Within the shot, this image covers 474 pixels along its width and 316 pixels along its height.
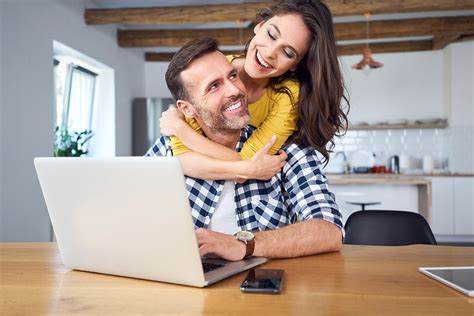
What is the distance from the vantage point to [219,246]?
52.1 inches

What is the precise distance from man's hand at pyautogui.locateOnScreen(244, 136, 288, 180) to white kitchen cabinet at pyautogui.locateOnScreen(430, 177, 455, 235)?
5910mm

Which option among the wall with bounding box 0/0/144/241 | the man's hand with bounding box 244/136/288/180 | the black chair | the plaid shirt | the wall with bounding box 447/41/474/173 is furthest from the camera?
the wall with bounding box 447/41/474/173

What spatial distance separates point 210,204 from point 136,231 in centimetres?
69

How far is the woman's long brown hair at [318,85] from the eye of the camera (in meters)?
1.83

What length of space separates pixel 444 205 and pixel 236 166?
6.11m

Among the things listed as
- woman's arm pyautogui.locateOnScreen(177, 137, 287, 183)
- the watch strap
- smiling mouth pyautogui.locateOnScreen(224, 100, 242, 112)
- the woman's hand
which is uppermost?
smiling mouth pyautogui.locateOnScreen(224, 100, 242, 112)

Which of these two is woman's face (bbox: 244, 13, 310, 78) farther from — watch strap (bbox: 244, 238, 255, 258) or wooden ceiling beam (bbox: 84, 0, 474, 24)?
wooden ceiling beam (bbox: 84, 0, 474, 24)

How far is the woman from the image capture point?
1824 mm

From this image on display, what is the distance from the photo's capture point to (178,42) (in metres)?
7.73

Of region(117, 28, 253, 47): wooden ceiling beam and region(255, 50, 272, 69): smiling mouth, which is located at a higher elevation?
region(117, 28, 253, 47): wooden ceiling beam

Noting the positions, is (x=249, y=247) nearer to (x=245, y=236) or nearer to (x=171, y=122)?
(x=245, y=236)

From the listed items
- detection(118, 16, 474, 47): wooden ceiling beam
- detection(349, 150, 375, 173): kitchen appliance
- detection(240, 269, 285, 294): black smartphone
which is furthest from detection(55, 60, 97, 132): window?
detection(240, 269, 285, 294): black smartphone

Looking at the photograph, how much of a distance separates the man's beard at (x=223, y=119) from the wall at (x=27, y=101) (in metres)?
3.10

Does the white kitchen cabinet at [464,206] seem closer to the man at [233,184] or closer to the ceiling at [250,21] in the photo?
the ceiling at [250,21]
